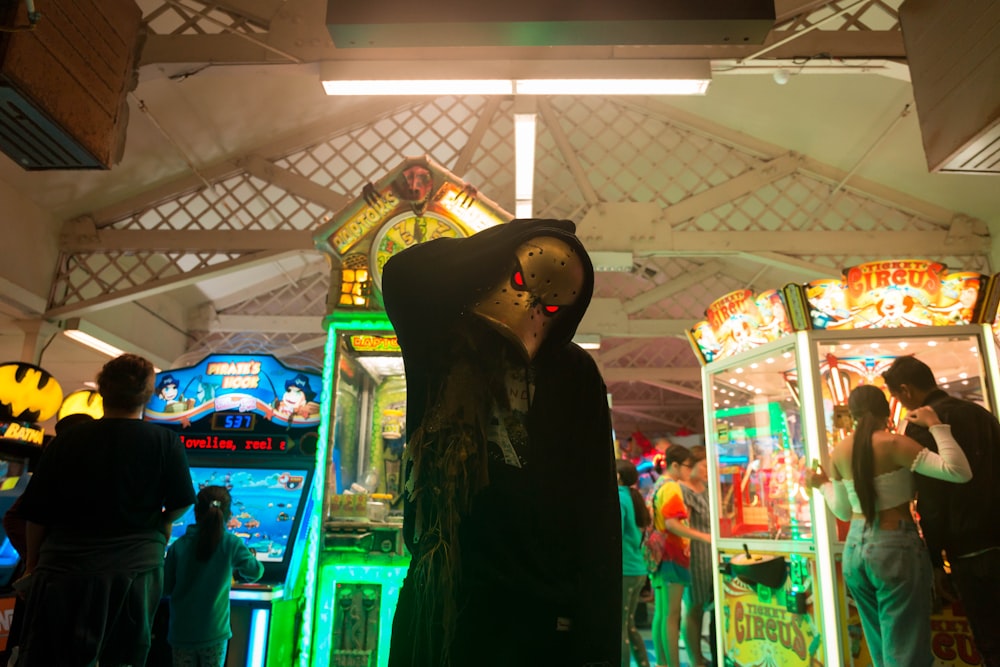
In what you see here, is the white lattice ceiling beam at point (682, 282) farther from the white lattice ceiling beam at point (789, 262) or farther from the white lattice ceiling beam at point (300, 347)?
the white lattice ceiling beam at point (300, 347)

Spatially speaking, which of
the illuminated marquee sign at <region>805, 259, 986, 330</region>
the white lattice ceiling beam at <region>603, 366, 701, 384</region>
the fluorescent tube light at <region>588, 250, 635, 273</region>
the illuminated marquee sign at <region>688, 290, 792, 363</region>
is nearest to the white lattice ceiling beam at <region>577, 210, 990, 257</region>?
the fluorescent tube light at <region>588, 250, 635, 273</region>

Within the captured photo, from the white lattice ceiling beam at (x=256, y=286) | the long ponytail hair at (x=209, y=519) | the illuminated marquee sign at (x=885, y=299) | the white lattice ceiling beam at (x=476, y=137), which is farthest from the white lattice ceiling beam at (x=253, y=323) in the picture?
the illuminated marquee sign at (x=885, y=299)

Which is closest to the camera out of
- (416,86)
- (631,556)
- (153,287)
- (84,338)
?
(416,86)

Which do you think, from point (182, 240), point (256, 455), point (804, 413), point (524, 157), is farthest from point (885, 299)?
point (182, 240)

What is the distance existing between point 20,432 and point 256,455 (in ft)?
6.39

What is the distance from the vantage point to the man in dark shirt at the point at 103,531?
6.46ft

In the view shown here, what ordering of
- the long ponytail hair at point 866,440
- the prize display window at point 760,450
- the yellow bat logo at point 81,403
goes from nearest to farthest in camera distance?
the long ponytail hair at point 866,440 → the prize display window at point 760,450 → the yellow bat logo at point 81,403

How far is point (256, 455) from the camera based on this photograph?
337 cm

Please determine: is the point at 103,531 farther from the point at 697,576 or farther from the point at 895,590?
the point at 697,576

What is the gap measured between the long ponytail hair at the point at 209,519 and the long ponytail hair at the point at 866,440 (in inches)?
113

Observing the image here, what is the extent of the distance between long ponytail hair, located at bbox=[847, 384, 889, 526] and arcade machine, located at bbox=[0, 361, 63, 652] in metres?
4.20

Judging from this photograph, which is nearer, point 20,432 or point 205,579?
point 205,579

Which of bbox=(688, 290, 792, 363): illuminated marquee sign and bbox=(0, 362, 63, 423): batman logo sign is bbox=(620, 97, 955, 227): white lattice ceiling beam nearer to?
bbox=(688, 290, 792, 363): illuminated marquee sign

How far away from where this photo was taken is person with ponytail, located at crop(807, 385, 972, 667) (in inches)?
109
